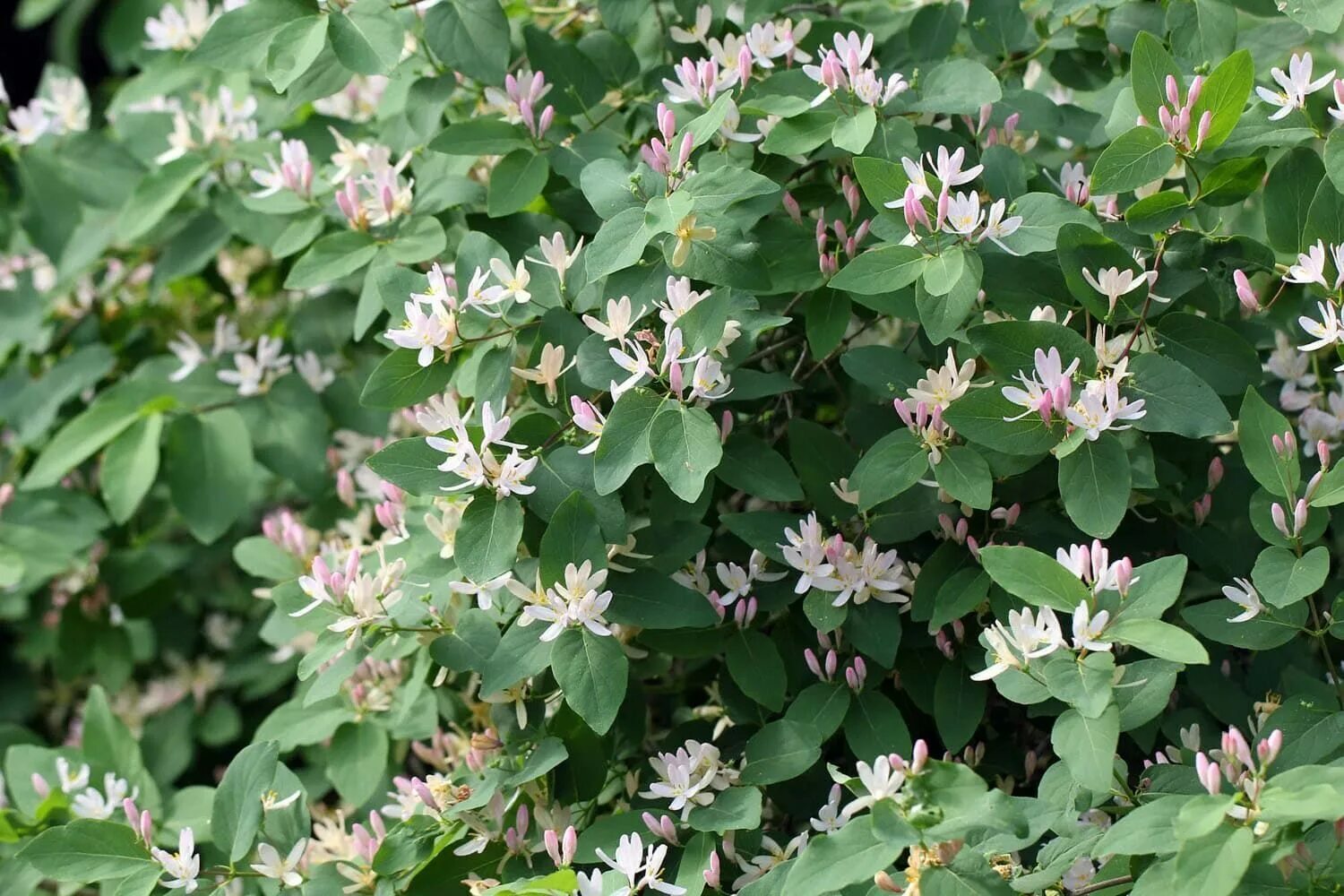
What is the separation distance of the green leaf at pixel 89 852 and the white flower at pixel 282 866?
0.05 meters

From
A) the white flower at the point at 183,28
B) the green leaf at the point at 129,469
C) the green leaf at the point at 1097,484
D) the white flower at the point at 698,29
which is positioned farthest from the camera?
the white flower at the point at 183,28

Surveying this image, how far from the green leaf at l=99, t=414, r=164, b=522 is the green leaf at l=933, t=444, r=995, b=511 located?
1.12 metres

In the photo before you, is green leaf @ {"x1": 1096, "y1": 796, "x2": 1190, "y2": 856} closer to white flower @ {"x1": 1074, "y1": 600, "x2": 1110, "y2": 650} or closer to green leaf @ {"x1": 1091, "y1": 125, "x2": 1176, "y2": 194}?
white flower @ {"x1": 1074, "y1": 600, "x2": 1110, "y2": 650}

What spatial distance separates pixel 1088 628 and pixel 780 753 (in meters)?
0.32

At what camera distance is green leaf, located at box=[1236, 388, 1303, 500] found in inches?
46.4

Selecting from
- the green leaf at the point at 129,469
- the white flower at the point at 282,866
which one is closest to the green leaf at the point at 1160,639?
the white flower at the point at 282,866

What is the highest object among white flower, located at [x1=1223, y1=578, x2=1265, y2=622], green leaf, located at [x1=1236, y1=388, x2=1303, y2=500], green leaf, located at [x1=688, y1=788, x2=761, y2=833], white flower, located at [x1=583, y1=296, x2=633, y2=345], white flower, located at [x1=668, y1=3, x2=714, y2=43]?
white flower, located at [x1=668, y1=3, x2=714, y2=43]

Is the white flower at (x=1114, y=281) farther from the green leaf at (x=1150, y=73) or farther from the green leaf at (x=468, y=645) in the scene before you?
the green leaf at (x=468, y=645)

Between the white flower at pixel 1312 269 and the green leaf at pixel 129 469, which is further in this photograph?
the green leaf at pixel 129 469

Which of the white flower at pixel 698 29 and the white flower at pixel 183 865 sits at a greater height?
the white flower at pixel 698 29

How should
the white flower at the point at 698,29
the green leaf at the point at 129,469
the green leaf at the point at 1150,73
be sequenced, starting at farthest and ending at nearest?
the green leaf at the point at 129,469 < the white flower at the point at 698,29 < the green leaf at the point at 1150,73

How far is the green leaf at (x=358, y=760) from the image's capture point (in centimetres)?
150

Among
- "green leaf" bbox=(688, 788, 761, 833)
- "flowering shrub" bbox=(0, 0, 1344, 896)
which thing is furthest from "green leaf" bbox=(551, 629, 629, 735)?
"green leaf" bbox=(688, 788, 761, 833)

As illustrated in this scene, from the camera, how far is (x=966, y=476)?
3.90 feet
